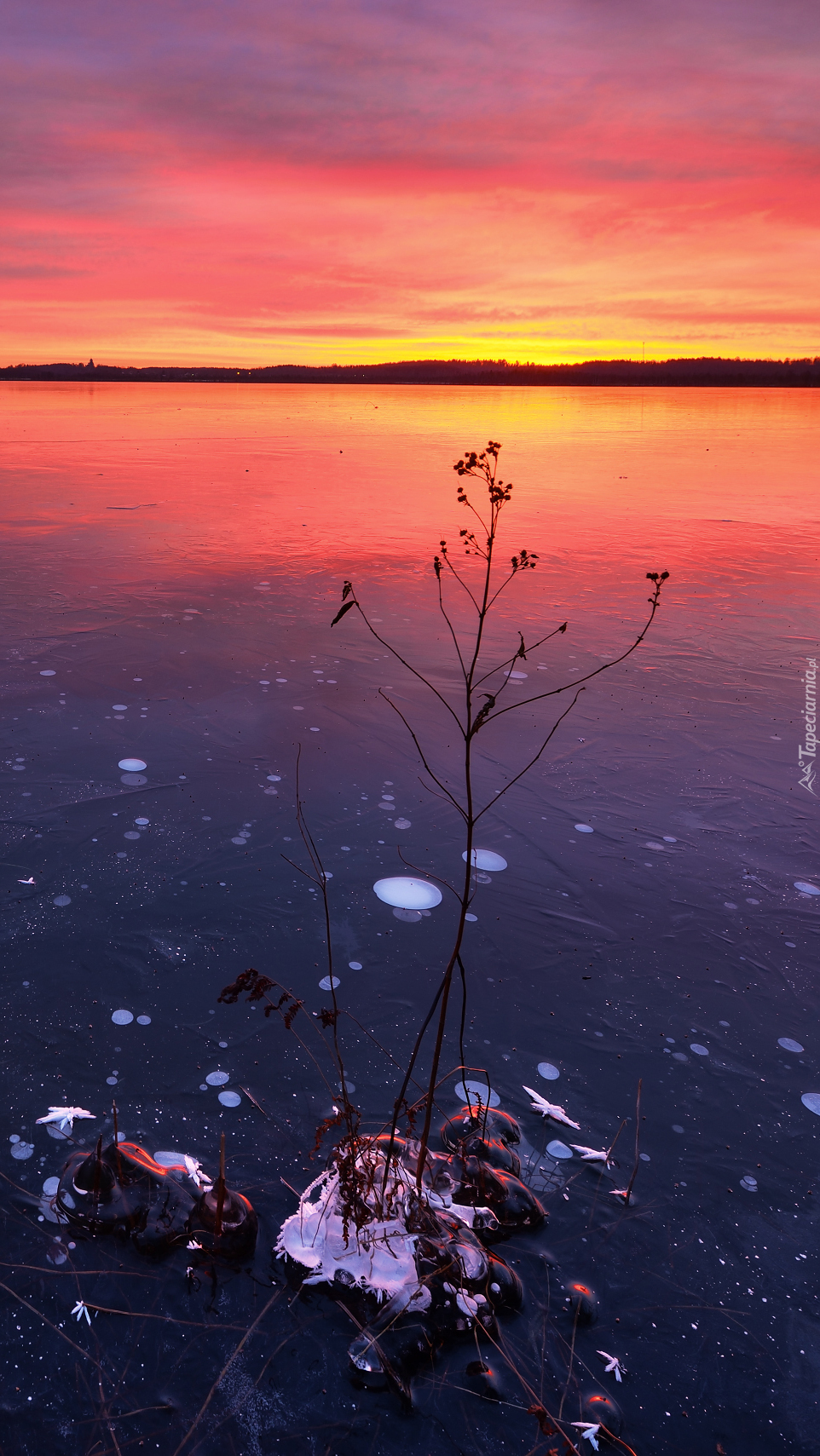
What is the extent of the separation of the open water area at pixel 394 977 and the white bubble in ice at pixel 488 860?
0.12m

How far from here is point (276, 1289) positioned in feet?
6.85

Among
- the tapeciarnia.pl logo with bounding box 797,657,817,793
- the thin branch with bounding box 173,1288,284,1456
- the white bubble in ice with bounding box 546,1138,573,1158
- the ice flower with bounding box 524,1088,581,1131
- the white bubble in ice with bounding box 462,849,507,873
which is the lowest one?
the thin branch with bounding box 173,1288,284,1456

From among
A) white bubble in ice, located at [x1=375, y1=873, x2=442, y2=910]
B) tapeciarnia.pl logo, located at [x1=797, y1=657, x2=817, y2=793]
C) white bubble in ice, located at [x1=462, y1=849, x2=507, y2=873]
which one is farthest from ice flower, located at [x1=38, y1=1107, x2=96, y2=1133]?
tapeciarnia.pl logo, located at [x1=797, y1=657, x2=817, y2=793]

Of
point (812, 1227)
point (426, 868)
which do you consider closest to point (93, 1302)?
point (812, 1227)

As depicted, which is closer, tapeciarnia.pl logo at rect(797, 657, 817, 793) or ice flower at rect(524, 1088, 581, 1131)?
ice flower at rect(524, 1088, 581, 1131)

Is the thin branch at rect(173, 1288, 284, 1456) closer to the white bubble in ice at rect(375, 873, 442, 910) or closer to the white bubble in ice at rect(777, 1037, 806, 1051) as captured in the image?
the white bubble in ice at rect(375, 873, 442, 910)

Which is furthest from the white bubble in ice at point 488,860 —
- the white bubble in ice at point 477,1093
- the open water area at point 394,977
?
the white bubble in ice at point 477,1093

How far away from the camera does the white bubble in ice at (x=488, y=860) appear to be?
4.11 metres

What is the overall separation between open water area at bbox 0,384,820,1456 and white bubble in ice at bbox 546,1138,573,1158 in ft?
0.14

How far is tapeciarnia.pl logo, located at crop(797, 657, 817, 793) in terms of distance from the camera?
198 inches

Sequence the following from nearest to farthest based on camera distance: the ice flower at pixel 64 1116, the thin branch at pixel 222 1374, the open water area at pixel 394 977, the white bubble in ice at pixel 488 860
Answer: the thin branch at pixel 222 1374 → the open water area at pixel 394 977 → the ice flower at pixel 64 1116 → the white bubble in ice at pixel 488 860

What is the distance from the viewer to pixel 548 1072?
2.87m

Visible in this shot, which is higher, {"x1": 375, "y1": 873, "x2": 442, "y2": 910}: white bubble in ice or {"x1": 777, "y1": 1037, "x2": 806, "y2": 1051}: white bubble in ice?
{"x1": 375, "y1": 873, "x2": 442, "y2": 910}: white bubble in ice

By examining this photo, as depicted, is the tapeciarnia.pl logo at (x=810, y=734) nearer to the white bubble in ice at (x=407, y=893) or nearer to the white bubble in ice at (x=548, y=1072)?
the white bubble in ice at (x=407, y=893)
